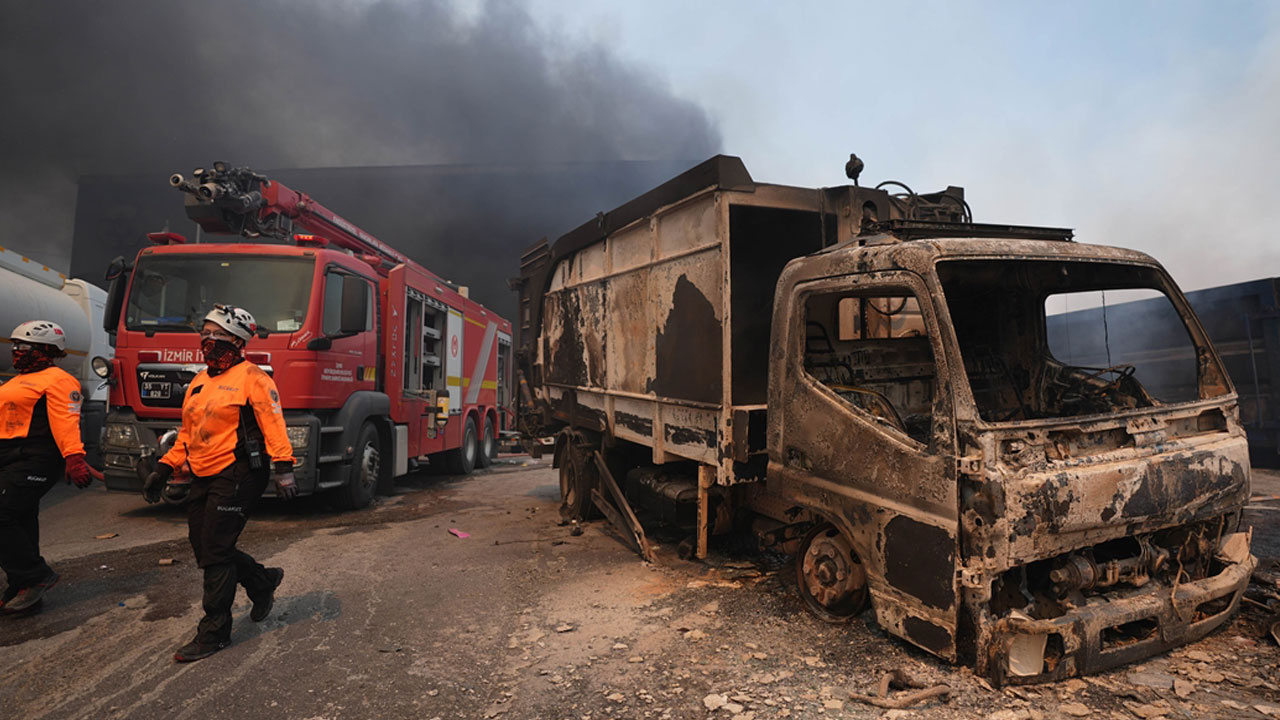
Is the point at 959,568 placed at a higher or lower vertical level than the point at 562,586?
higher

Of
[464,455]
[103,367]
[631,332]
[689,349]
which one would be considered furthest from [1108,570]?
[464,455]

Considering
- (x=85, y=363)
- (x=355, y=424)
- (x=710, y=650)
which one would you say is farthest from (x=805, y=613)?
(x=85, y=363)

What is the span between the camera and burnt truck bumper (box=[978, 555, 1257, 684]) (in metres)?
2.73

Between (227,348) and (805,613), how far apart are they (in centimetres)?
361

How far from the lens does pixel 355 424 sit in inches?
278

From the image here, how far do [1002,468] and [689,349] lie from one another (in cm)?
223

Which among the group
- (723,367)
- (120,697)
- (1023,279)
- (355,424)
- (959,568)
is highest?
(1023,279)

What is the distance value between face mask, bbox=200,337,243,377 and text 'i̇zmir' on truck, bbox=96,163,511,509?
→ 2.81 metres

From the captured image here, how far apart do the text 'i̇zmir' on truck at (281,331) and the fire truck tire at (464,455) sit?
2409mm

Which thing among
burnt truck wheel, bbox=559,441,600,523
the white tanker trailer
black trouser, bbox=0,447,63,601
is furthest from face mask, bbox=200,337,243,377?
the white tanker trailer

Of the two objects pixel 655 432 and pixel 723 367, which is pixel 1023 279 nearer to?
pixel 723 367

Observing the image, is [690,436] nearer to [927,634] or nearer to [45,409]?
[927,634]

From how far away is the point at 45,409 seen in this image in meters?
4.16

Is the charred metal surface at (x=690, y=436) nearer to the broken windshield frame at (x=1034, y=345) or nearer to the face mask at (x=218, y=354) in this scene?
the broken windshield frame at (x=1034, y=345)
